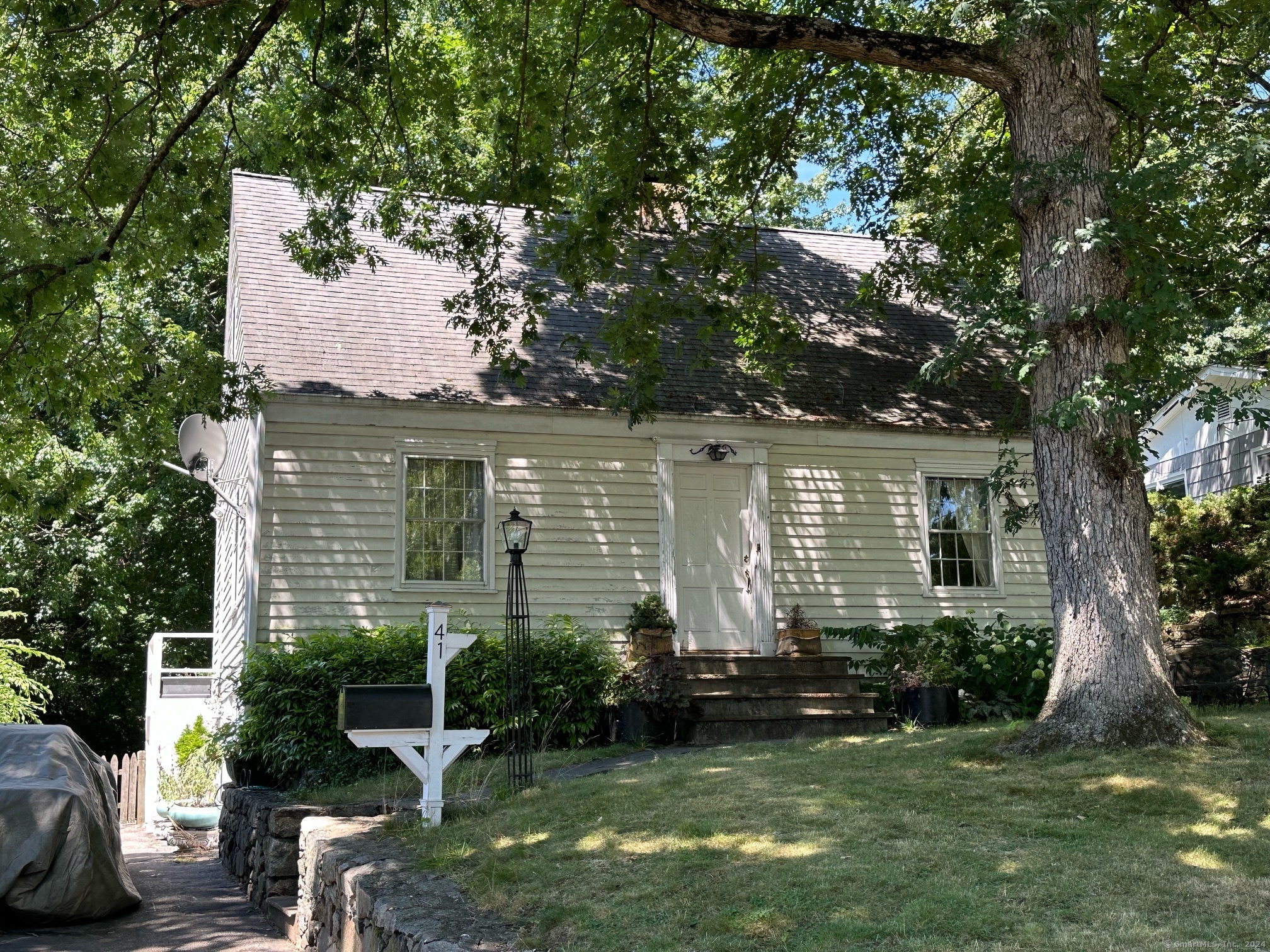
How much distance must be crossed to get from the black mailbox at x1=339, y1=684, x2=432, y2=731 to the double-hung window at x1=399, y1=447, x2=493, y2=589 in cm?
479

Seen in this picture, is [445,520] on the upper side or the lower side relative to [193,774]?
upper

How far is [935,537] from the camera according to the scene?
536 inches

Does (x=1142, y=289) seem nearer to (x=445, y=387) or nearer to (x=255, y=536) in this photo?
(x=445, y=387)

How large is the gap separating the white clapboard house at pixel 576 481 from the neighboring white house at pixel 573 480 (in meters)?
0.02

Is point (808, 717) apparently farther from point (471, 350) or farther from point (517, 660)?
point (471, 350)

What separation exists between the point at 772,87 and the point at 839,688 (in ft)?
20.3

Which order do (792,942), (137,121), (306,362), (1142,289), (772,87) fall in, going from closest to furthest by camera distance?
1. (792,942)
2. (1142,289)
3. (137,121)
4. (772,87)
5. (306,362)

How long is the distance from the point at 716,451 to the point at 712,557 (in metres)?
1.20

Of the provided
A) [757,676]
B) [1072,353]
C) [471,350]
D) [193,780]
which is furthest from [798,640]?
[193,780]

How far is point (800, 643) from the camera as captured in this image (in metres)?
12.4

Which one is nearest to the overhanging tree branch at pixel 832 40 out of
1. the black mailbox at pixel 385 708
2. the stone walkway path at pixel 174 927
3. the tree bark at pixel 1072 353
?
the tree bark at pixel 1072 353

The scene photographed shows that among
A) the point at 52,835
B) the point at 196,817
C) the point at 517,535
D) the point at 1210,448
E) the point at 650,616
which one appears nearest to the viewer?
the point at 52,835

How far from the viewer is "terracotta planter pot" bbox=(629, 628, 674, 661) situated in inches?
470

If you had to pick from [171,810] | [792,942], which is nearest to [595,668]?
[171,810]
